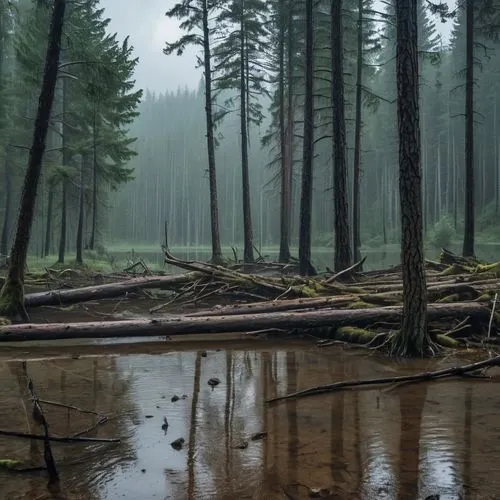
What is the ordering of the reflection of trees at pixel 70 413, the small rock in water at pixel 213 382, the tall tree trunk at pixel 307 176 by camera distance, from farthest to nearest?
1. the tall tree trunk at pixel 307 176
2. the small rock in water at pixel 213 382
3. the reflection of trees at pixel 70 413

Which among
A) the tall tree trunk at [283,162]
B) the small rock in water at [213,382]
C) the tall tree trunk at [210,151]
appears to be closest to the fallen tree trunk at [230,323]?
the small rock in water at [213,382]

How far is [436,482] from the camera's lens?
3055 mm

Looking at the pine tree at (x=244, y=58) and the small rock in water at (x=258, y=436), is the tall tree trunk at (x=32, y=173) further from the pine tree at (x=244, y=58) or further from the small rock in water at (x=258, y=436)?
the pine tree at (x=244, y=58)

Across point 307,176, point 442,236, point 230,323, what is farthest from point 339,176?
point 442,236

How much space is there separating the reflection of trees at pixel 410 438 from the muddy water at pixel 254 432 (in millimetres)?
14

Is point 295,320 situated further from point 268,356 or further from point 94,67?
point 94,67

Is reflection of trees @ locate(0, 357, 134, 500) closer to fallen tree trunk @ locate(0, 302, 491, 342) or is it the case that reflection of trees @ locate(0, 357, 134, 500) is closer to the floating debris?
the floating debris

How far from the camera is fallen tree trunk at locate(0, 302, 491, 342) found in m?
8.13

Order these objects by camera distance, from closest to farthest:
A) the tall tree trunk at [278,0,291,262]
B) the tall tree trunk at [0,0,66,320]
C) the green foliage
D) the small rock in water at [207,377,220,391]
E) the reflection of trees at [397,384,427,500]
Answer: the reflection of trees at [397,384,427,500] < the small rock in water at [207,377,220,391] < the tall tree trunk at [0,0,66,320] < the tall tree trunk at [278,0,291,262] < the green foliage

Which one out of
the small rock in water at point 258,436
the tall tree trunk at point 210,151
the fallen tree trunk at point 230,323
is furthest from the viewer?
the tall tree trunk at point 210,151

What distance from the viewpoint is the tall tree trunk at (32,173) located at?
9922 millimetres

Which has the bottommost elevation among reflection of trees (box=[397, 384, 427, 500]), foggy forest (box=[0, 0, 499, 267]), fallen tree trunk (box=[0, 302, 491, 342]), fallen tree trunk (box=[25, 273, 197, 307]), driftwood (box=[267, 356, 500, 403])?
reflection of trees (box=[397, 384, 427, 500])

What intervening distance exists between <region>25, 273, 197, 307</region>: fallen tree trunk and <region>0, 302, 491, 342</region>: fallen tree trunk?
3234 mm

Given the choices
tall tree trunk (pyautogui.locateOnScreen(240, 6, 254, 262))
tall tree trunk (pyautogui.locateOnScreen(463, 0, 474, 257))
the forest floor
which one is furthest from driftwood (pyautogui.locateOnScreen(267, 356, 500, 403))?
tall tree trunk (pyautogui.locateOnScreen(240, 6, 254, 262))
